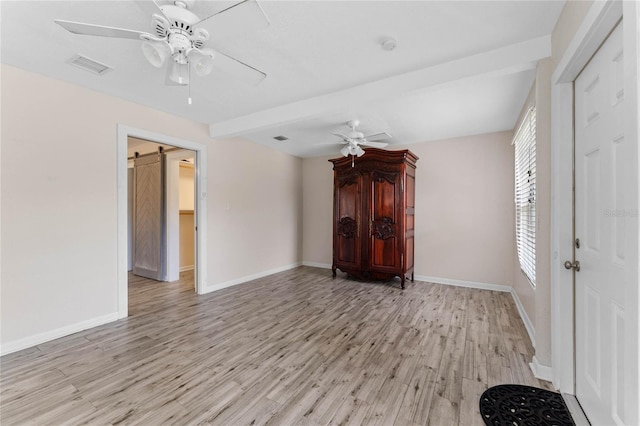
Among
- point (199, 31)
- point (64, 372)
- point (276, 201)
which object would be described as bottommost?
point (64, 372)

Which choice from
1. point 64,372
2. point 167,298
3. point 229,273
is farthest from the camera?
point 229,273

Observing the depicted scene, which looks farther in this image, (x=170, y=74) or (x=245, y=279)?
(x=245, y=279)

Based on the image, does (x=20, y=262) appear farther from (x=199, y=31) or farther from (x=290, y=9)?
(x=290, y=9)

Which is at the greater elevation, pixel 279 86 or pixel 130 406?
pixel 279 86

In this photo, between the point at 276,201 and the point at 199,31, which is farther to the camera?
the point at 276,201

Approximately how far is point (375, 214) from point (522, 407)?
3.10 metres

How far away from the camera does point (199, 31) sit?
1.59m

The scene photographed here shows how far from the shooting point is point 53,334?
2619mm

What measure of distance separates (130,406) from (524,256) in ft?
12.8

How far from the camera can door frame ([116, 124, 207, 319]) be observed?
3.11 metres

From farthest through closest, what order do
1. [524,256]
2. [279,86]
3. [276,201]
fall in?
[276,201] → [524,256] → [279,86]

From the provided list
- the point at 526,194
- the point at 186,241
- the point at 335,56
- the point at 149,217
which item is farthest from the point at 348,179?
the point at 149,217

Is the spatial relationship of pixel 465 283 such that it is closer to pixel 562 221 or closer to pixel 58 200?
pixel 562 221

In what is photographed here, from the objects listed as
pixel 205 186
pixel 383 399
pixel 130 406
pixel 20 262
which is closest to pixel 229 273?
pixel 205 186
